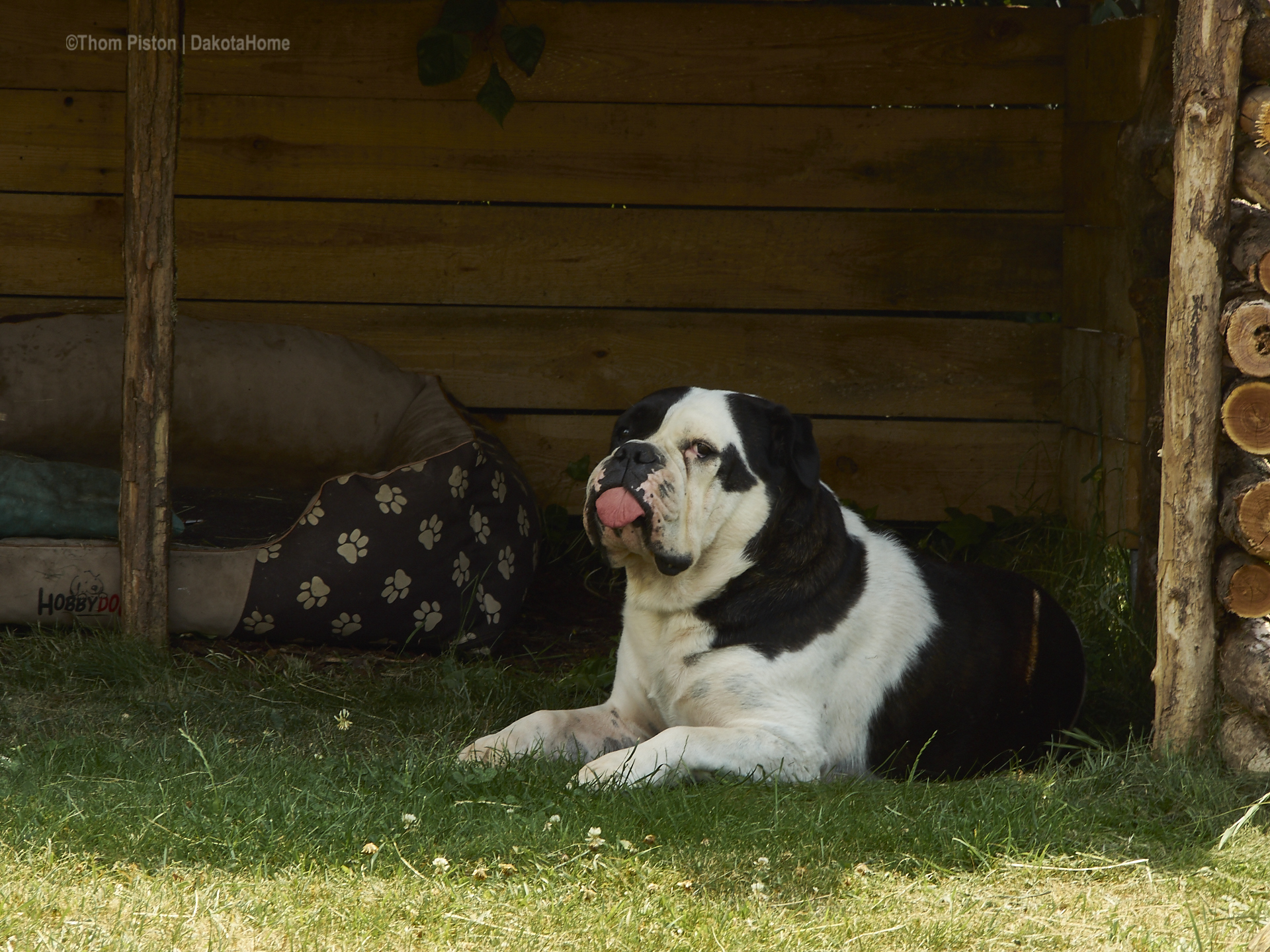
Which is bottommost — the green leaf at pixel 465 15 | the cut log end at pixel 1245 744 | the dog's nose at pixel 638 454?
the cut log end at pixel 1245 744

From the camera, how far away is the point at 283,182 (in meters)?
5.42

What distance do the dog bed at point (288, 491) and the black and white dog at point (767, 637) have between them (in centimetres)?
119

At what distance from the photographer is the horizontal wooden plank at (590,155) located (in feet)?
17.6

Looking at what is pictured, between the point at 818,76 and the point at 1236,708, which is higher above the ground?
the point at 818,76

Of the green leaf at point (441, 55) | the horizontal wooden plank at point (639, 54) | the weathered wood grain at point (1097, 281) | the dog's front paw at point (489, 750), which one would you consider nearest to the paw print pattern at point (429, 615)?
the dog's front paw at point (489, 750)

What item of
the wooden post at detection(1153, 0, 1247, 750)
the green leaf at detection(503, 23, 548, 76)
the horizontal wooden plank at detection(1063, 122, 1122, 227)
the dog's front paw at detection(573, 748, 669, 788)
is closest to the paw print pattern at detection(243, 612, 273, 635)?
the dog's front paw at detection(573, 748, 669, 788)

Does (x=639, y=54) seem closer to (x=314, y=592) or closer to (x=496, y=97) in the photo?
(x=496, y=97)

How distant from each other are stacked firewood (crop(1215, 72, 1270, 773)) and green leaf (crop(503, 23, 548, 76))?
2.92 m

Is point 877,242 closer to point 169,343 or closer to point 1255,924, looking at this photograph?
point 169,343

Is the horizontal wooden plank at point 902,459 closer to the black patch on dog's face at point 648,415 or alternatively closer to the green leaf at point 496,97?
the green leaf at point 496,97

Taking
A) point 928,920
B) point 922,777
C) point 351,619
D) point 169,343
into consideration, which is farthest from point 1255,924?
point 169,343

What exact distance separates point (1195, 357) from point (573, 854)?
1816 mm

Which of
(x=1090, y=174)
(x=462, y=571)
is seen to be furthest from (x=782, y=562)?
(x=1090, y=174)

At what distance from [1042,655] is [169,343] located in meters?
2.80
